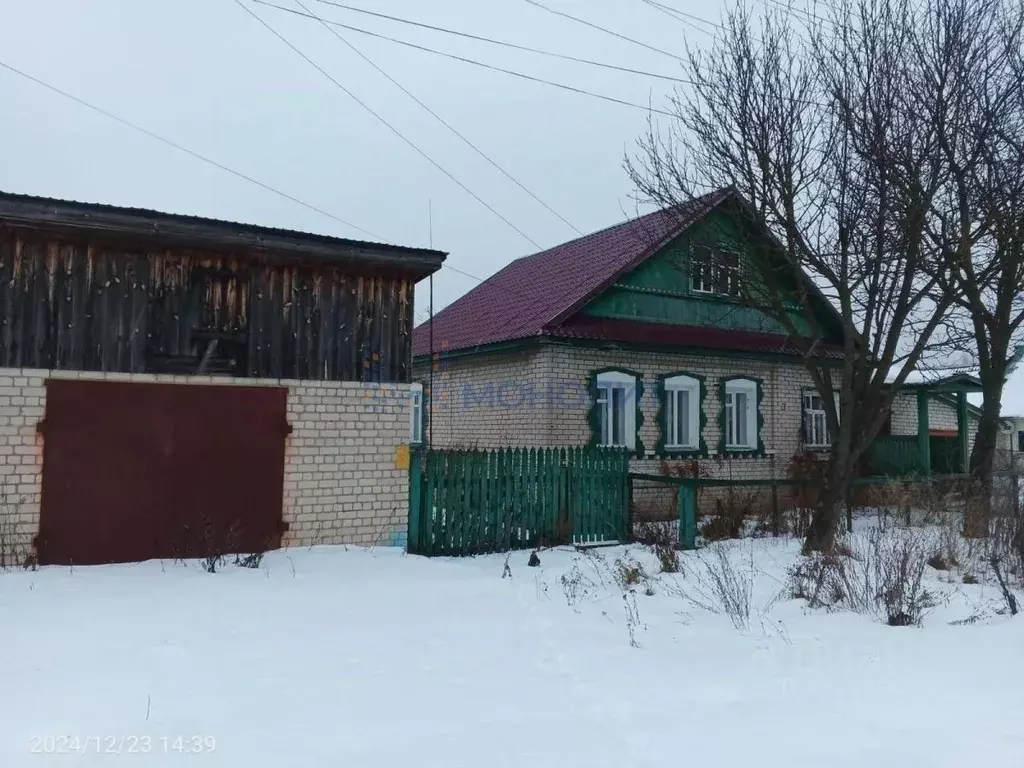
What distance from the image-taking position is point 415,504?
9.28m

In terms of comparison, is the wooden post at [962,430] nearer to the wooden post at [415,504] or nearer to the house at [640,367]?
the house at [640,367]

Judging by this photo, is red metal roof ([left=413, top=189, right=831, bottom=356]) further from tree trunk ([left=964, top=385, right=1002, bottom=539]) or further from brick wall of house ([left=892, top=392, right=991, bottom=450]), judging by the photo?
brick wall of house ([left=892, top=392, right=991, bottom=450])

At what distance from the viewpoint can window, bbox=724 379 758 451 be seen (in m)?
15.3

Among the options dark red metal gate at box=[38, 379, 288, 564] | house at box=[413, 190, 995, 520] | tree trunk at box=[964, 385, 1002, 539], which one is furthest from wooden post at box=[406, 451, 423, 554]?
tree trunk at box=[964, 385, 1002, 539]

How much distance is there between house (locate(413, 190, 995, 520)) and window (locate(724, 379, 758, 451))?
2cm

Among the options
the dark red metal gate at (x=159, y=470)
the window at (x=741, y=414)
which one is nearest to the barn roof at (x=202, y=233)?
the dark red metal gate at (x=159, y=470)

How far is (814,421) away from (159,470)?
13.6 m

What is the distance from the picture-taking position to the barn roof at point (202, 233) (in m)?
7.61

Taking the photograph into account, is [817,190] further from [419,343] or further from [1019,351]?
[419,343]

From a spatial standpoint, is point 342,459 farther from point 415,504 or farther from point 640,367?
point 640,367

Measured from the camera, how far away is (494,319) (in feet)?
51.9

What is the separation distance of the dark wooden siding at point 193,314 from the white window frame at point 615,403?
16.6 feet

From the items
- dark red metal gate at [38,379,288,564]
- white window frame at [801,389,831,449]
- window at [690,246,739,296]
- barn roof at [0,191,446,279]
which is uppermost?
window at [690,246,739,296]

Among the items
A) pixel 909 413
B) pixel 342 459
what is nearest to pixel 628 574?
pixel 342 459
